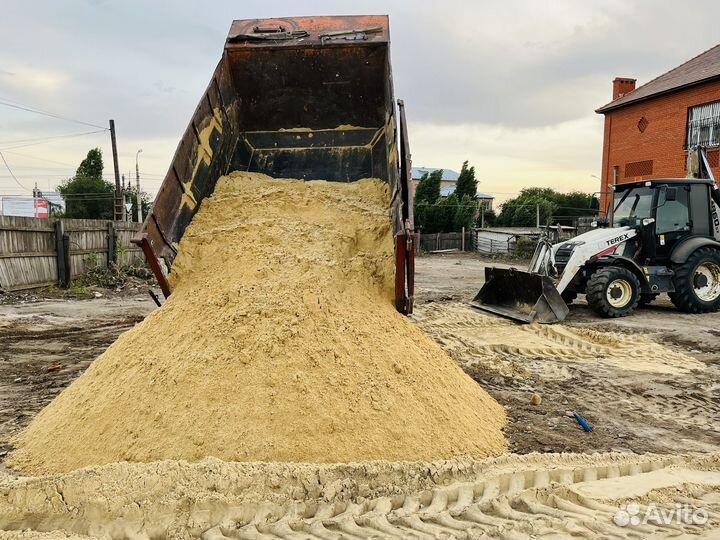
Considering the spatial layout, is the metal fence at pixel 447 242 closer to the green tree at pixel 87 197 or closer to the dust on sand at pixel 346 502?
the green tree at pixel 87 197

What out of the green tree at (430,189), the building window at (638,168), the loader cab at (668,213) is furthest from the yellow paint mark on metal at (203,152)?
the green tree at (430,189)

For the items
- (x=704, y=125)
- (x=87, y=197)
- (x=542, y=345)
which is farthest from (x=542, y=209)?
(x=542, y=345)

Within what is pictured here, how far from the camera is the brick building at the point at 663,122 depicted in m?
18.4

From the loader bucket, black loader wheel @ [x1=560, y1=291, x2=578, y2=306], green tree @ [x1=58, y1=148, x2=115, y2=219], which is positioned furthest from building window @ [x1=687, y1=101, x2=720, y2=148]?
green tree @ [x1=58, y1=148, x2=115, y2=219]

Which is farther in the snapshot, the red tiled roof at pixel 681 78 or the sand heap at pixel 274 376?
the red tiled roof at pixel 681 78

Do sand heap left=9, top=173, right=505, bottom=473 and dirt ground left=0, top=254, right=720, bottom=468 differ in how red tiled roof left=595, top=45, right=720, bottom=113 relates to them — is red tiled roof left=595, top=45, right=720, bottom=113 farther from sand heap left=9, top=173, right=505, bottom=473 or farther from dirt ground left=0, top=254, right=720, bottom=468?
sand heap left=9, top=173, right=505, bottom=473

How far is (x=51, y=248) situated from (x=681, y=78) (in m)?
20.4

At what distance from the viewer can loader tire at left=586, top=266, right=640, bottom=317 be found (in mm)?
8891

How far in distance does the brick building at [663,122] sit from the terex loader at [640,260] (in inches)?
378

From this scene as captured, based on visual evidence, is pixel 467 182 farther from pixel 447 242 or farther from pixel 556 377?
pixel 556 377

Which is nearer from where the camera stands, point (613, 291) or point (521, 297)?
point (521, 297)

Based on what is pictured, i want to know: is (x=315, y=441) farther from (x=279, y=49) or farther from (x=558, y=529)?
(x=279, y=49)

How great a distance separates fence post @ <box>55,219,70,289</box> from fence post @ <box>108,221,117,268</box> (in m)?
1.66

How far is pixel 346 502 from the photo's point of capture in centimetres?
282
